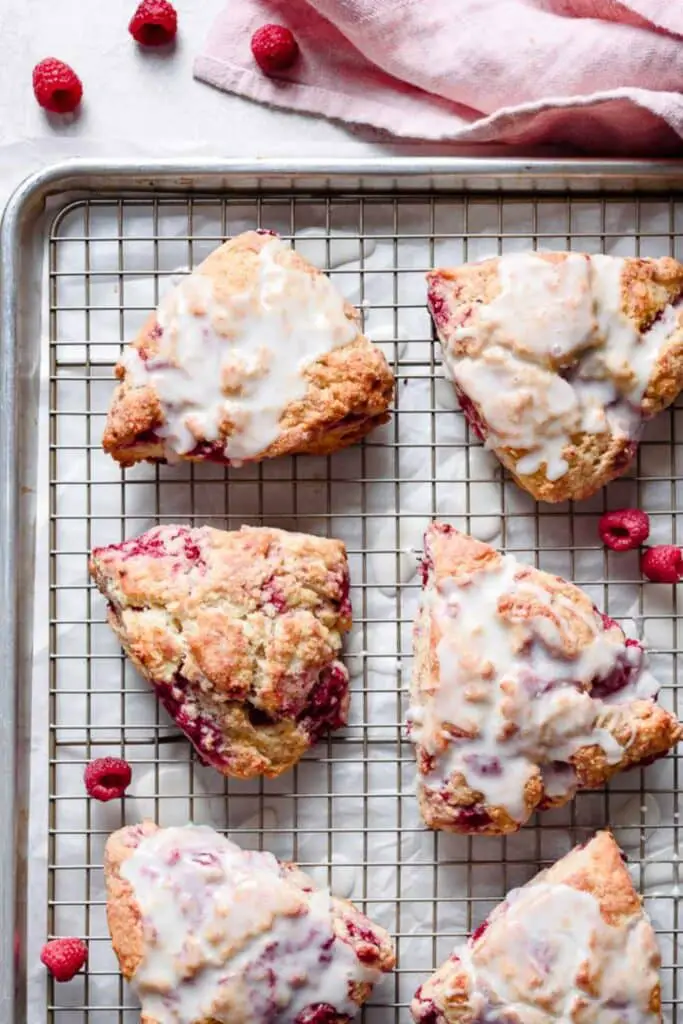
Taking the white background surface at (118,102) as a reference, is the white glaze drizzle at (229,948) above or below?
below

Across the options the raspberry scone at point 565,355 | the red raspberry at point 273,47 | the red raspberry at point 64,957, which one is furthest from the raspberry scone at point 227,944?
the red raspberry at point 273,47

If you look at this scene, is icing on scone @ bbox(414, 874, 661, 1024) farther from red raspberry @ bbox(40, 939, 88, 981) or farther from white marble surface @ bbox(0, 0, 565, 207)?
white marble surface @ bbox(0, 0, 565, 207)

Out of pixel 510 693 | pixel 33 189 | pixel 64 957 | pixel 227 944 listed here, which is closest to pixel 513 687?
pixel 510 693

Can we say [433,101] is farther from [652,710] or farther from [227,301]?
[652,710]

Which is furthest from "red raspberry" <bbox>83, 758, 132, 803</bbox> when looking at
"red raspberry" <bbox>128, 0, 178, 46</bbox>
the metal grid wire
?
"red raspberry" <bbox>128, 0, 178, 46</bbox>

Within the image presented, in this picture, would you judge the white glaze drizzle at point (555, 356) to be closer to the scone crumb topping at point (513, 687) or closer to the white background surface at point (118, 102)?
Result: the scone crumb topping at point (513, 687)

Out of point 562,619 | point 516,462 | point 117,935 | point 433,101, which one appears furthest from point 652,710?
point 433,101
